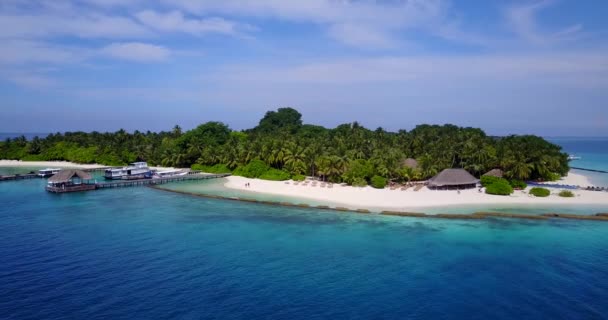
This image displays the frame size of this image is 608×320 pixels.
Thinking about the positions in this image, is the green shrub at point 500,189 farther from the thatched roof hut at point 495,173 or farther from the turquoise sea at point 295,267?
the turquoise sea at point 295,267

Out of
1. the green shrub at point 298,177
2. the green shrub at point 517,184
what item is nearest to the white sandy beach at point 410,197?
the green shrub at point 517,184

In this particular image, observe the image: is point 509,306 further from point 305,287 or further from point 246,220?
point 246,220

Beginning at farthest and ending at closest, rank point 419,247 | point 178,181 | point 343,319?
point 178,181, point 419,247, point 343,319

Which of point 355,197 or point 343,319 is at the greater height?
point 355,197

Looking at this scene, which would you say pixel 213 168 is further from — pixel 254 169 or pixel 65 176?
pixel 65 176

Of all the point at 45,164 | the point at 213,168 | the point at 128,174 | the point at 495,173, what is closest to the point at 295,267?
the point at 495,173

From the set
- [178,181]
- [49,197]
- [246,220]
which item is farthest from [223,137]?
[246,220]

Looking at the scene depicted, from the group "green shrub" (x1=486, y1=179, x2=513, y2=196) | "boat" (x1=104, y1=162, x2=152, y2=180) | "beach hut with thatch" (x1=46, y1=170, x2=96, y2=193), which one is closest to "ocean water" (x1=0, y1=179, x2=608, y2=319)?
"green shrub" (x1=486, y1=179, x2=513, y2=196)

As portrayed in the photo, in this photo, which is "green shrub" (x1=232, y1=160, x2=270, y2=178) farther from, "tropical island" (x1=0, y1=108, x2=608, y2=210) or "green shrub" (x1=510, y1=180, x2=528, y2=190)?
"green shrub" (x1=510, y1=180, x2=528, y2=190)
